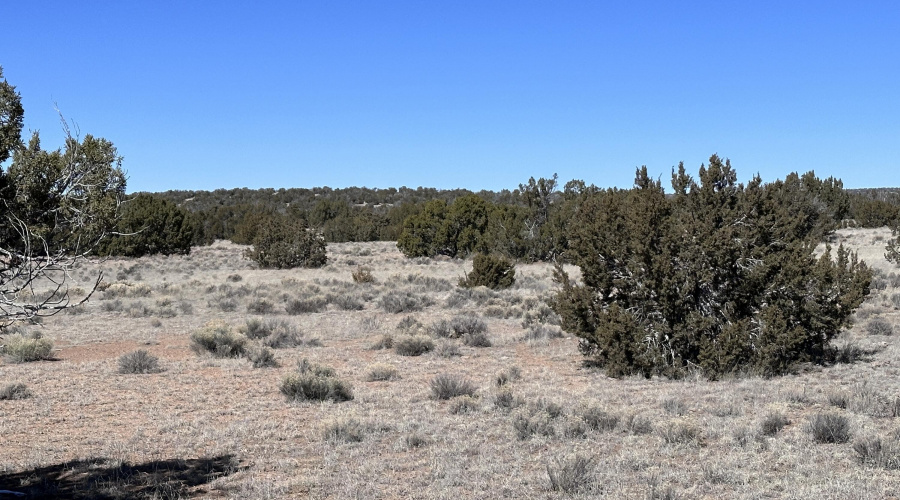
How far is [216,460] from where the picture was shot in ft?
24.3

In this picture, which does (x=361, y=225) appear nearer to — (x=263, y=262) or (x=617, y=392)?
(x=263, y=262)

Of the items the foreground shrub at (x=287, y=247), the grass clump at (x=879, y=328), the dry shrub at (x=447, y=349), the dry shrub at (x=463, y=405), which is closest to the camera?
the dry shrub at (x=463, y=405)

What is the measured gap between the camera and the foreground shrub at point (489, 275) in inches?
1031

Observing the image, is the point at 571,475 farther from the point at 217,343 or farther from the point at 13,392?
the point at 217,343

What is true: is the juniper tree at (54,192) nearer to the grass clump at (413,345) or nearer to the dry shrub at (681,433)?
the dry shrub at (681,433)

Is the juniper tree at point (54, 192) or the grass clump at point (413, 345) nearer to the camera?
the juniper tree at point (54, 192)

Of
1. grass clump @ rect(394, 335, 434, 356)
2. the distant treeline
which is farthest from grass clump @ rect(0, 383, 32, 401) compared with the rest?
the distant treeline

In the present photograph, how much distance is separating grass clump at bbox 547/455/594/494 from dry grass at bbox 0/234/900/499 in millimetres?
23

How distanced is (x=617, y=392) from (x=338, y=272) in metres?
26.5

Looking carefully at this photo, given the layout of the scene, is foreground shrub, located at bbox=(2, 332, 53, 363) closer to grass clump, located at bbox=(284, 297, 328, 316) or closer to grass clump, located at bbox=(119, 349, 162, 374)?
grass clump, located at bbox=(119, 349, 162, 374)

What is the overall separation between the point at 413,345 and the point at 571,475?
27.8 ft

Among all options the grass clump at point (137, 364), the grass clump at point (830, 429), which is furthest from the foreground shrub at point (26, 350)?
the grass clump at point (830, 429)

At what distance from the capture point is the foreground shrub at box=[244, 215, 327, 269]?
125ft

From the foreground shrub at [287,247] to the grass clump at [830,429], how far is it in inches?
1286
